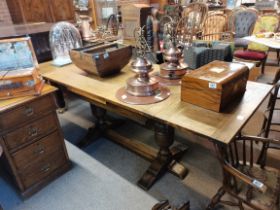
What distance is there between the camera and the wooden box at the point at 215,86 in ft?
3.78

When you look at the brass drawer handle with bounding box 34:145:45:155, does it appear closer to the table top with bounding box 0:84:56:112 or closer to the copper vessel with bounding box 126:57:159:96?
the table top with bounding box 0:84:56:112

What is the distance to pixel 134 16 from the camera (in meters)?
2.30

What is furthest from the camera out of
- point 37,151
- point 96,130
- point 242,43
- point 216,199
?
point 242,43

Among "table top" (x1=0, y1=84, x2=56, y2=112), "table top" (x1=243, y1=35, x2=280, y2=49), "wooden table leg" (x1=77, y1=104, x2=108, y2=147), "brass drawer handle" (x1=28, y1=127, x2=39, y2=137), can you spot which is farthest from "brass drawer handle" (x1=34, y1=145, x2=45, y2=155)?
"table top" (x1=243, y1=35, x2=280, y2=49)

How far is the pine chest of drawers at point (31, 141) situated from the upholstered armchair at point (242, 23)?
3544mm

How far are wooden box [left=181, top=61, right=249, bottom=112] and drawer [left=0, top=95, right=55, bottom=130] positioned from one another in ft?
3.17

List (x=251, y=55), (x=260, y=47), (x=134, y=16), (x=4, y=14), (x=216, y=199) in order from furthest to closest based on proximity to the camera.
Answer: (x=260, y=47)
(x=251, y=55)
(x=4, y=14)
(x=134, y=16)
(x=216, y=199)

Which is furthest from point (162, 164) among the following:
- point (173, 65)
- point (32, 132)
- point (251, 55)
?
point (251, 55)

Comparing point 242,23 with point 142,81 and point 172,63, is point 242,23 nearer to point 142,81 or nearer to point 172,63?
point 172,63

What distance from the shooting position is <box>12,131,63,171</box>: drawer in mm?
1565

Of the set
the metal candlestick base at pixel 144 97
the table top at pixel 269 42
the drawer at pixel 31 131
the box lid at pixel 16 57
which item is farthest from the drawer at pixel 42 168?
the table top at pixel 269 42

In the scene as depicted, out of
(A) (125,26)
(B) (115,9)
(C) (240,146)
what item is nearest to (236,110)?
(C) (240,146)

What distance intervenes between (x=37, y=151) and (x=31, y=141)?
0.10 m

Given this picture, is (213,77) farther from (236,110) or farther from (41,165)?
(41,165)
